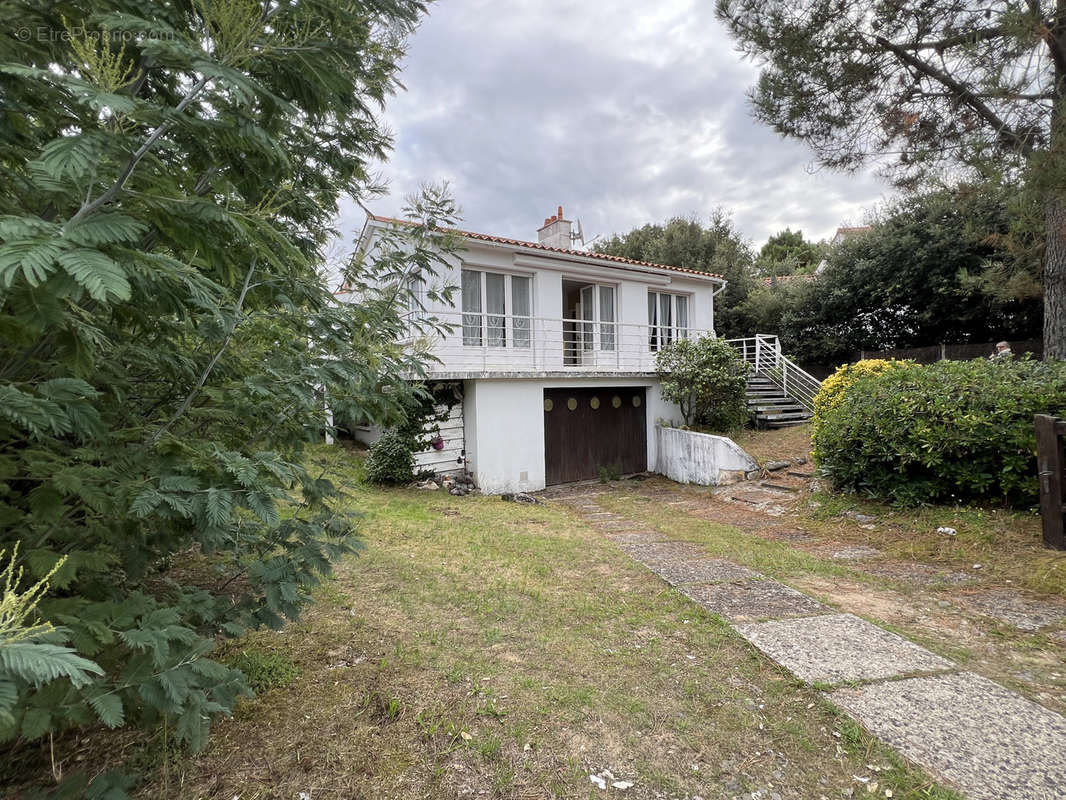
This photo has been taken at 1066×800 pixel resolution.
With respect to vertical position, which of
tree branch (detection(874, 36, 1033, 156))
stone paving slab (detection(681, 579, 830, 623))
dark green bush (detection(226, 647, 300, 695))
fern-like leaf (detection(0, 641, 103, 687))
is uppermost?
tree branch (detection(874, 36, 1033, 156))

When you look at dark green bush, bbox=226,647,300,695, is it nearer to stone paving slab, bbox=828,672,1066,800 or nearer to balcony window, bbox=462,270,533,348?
stone paving slab, bbox=828,672,1066,800

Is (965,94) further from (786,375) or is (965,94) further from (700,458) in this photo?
(786,375)

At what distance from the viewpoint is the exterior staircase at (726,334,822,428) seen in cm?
1213

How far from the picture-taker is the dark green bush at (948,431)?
5.24 m

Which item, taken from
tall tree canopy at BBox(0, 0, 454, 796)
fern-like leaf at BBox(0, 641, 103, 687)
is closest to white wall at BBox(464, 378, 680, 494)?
tall tree canopy at BBox(0, 0, 454, 796)

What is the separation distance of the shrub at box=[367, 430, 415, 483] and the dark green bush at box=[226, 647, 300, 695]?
6.27 meters

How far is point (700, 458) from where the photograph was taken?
10.4m

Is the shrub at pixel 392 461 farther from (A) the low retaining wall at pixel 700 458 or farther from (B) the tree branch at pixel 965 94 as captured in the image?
(B) the tree branch at pixel 965 94

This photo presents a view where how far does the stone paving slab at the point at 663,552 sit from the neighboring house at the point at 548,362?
4561mm

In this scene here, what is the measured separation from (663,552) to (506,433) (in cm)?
503

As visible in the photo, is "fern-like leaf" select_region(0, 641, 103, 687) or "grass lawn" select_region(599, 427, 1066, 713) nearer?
"fern-like leaf" select_region(0, 641, 103, 687)

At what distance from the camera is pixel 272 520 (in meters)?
1.71

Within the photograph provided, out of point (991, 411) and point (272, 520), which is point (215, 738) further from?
point (991, 411)

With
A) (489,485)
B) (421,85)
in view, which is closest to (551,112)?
(421,85)
